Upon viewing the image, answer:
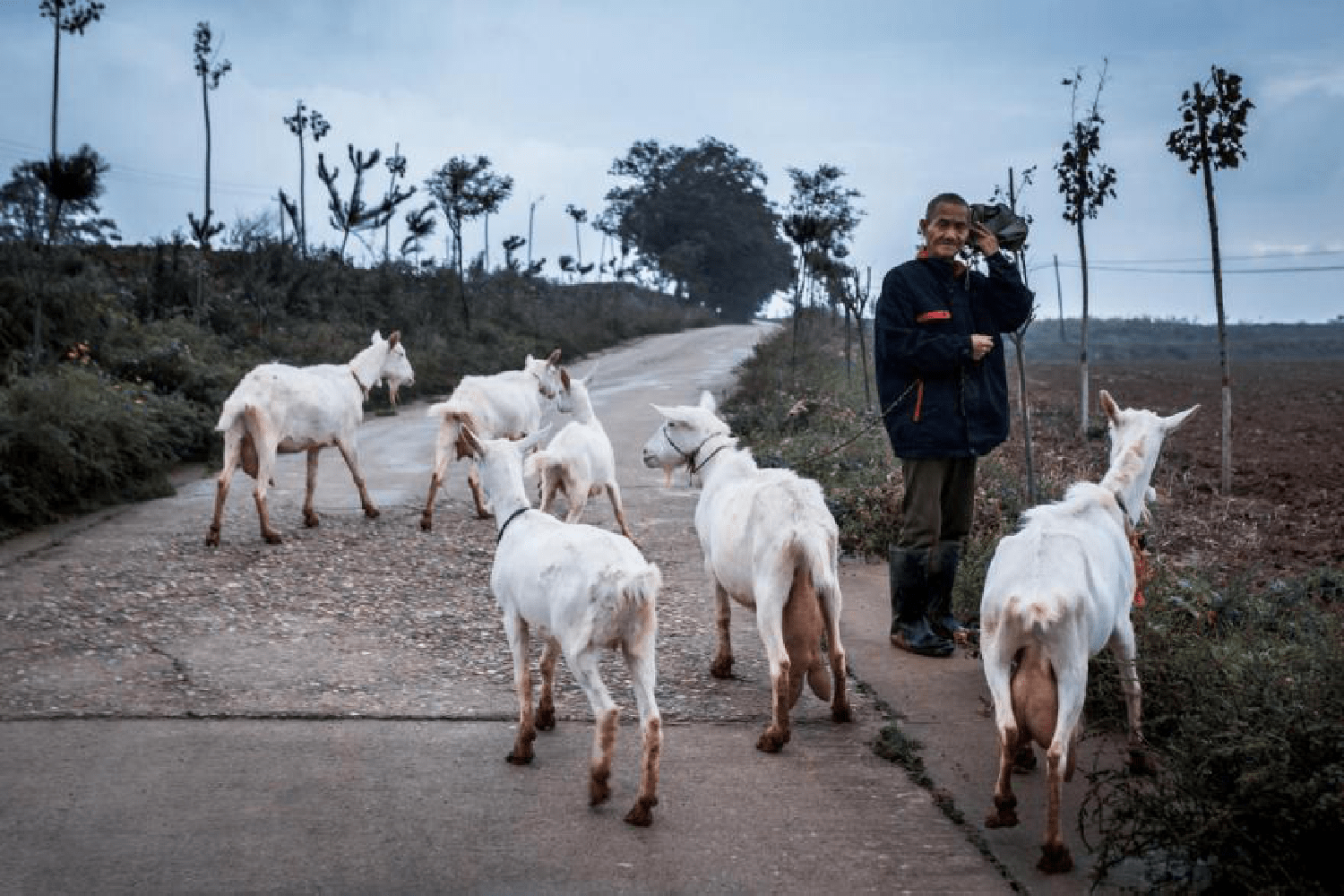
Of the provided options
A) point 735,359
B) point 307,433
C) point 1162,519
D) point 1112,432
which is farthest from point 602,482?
point 735,359

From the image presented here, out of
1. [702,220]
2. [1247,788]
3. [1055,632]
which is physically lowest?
[1247,788]

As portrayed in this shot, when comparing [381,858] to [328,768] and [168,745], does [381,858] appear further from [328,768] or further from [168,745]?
[168,745]

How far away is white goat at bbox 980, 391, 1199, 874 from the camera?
4.21 metres

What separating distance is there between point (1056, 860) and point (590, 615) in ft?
6.17

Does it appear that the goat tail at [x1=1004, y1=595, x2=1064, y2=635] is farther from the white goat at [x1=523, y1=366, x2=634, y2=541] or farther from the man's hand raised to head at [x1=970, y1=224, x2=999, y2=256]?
the white goat at [x1=523, y1=366, x2=634, y2=541]

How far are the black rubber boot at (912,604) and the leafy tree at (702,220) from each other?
2632 inches

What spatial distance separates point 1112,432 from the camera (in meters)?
5.78

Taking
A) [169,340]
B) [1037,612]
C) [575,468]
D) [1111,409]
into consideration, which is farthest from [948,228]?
[169,340]

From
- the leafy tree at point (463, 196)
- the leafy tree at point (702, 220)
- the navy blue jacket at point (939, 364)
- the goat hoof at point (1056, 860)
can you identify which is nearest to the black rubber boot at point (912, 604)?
the navy blue jacket at point (939, 364)

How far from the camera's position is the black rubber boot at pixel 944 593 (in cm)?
657

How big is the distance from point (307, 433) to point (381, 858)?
6.43 meters

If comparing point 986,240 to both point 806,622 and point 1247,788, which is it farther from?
point 1247,788

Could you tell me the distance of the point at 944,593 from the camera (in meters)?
6.80

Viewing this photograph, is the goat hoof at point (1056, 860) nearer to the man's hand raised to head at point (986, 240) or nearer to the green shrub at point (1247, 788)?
the green shrub at point (1247, 788)
